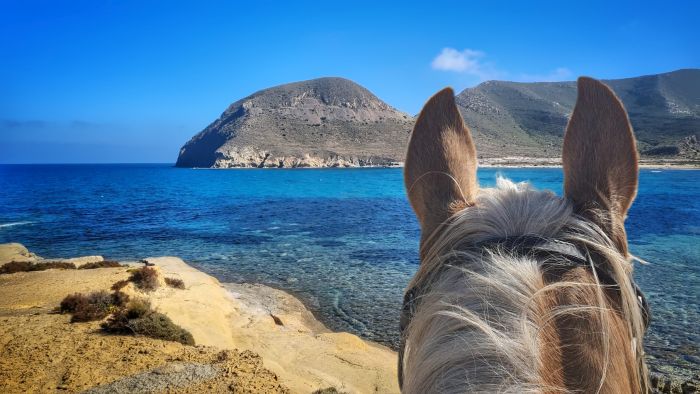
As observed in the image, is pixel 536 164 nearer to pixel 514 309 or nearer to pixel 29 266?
pixel 29 266

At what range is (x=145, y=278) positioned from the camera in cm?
963

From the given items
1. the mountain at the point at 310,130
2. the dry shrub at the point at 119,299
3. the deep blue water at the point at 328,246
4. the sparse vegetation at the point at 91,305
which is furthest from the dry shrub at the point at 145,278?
the mountain at the point at 310,130

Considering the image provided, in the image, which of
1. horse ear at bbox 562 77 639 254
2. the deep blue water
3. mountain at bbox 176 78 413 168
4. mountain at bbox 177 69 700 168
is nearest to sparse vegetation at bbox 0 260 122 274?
the deep blue water

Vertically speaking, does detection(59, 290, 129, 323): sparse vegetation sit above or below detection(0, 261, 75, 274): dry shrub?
above

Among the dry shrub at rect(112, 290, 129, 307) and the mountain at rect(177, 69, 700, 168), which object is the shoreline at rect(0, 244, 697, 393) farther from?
the mountain at rect(177, 69, 700, 168)

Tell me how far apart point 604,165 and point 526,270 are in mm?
571

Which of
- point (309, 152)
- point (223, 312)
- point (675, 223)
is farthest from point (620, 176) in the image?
point (309, 152)

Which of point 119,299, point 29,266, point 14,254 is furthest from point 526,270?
point 14,254

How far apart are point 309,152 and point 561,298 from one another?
378 feet

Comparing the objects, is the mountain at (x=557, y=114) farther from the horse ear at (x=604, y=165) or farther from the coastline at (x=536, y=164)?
the horse ear at (x=604, y=165)

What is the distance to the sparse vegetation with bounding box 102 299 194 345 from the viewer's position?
6465 millimetres

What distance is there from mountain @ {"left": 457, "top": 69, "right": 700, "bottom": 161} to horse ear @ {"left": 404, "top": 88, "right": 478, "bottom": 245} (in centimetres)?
9750

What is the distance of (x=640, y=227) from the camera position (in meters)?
21.5

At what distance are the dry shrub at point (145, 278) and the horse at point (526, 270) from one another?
9.55m
